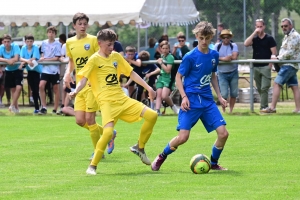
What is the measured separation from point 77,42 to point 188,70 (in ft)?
7.35

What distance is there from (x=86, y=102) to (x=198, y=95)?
2.02 metres

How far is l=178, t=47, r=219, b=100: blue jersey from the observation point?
9828mm

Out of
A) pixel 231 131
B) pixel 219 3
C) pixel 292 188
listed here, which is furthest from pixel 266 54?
pixel 292 188

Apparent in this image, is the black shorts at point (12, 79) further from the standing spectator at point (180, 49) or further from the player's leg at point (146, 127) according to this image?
the player's leg at point (146, 127)

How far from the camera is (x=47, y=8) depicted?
24078mm

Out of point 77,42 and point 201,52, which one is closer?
point 201,52

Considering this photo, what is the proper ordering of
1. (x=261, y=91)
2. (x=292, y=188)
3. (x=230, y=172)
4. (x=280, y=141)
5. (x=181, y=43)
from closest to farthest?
(x=292, y=188) < (x=230, y=172) < (x=280, y=141) < (x=261, y=91) < (x=181, y=43)

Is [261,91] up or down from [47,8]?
down

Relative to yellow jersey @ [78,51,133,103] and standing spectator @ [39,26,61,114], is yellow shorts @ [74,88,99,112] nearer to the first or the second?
yellow jersey @ [78,51,133,103]

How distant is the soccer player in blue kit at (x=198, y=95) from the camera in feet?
32.0

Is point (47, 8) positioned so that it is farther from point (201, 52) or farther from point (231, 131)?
point (201, 52)

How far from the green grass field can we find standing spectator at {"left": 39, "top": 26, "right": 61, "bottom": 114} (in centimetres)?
289

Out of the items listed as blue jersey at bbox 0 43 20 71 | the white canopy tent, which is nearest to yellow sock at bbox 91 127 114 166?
blue jersey at bbox 0 43 20 71

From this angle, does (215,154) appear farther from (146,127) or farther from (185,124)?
(146,127)
